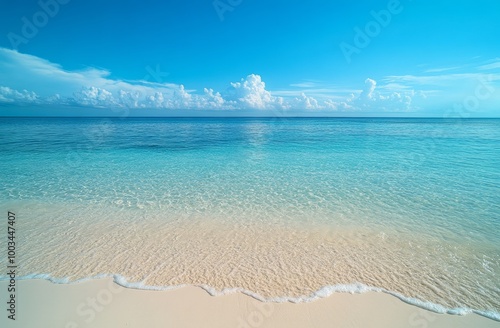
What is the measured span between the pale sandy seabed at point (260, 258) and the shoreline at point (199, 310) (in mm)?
222

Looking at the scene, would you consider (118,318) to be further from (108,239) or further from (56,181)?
(56,181)

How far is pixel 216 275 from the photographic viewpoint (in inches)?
216

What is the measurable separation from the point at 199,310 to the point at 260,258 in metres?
2.09

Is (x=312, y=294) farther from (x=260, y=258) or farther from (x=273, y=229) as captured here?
(x=273, y=229)

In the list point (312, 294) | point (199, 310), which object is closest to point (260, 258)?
point (312, 294)

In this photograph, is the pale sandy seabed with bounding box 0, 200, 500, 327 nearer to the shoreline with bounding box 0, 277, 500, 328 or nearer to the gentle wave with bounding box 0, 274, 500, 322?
the gentle wave with bounding box 0, 274, 500, 322

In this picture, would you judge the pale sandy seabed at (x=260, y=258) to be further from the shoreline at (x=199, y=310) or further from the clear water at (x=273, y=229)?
the shoreline at (x=199, y=310)

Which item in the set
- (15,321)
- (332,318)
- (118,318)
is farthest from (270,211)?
(15,321)

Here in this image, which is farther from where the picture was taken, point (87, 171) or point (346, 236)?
point (87, 171)

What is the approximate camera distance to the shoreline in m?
4.25

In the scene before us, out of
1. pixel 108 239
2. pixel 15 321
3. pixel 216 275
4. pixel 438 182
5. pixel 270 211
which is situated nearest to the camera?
pixel 15 321

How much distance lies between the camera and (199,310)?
4512 millimetres

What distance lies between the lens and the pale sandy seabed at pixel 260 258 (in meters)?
5.11

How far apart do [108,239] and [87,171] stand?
10528 mm
